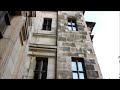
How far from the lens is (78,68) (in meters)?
6.73

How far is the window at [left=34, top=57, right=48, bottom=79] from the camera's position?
631 centimetres

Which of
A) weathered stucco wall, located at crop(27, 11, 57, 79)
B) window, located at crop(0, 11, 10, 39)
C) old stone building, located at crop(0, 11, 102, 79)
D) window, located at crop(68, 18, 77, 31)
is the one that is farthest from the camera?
window, located at crop(68, 18, 77, 31)

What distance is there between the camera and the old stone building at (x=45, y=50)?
15.6 feet

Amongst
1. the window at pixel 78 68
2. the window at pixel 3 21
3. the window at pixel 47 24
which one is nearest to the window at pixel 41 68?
the window at pixel 78 68

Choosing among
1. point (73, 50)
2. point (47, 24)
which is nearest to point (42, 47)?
point (73, 50)

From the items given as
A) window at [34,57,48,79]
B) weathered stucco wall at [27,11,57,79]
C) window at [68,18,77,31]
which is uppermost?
window at [68,18,77,31]

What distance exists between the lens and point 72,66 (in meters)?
6.82

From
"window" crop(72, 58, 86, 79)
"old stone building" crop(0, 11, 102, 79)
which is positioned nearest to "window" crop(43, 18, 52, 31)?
"old stone building" crop(0, 11, 102, 79)

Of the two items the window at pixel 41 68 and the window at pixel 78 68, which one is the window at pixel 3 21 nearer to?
the window at pixel 41 68

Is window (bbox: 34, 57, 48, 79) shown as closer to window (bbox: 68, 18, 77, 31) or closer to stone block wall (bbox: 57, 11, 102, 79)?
stone block wall (bbox: 57, 11, 102, 79)
